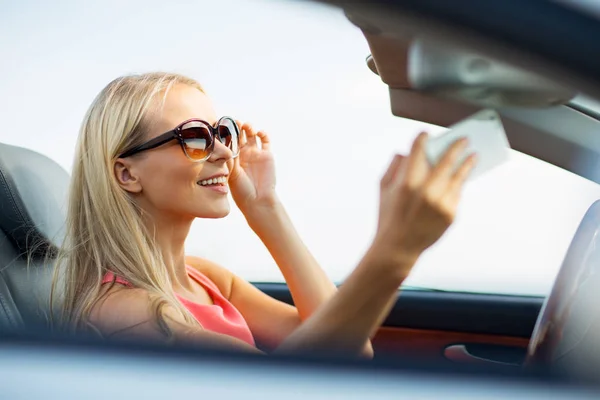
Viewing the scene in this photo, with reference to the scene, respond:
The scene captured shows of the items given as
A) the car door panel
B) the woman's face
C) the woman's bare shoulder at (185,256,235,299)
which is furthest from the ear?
the car door panel

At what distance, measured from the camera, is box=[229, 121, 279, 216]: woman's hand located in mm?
2219

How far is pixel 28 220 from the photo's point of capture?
2201 millimetres

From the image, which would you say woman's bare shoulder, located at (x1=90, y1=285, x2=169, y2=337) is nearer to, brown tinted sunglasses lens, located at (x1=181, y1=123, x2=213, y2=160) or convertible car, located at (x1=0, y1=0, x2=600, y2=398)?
convertible car, located at (x1=0, y1=0, x2=600, y2=398)

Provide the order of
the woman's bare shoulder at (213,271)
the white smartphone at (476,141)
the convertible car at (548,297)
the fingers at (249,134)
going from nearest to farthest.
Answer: the convertible car at (548,297), the white smartphone at (476,141), the fingers at (249,134), the woman's bare shoulder at (213,271)

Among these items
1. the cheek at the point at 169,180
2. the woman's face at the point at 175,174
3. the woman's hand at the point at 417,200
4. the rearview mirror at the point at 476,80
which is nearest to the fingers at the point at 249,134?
the woman's face at the point at 175,174

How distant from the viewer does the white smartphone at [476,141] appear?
1.13 m

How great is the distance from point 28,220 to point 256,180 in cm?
62

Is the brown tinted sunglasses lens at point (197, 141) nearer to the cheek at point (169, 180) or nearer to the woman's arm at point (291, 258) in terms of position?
the cheek at point (169, 180)

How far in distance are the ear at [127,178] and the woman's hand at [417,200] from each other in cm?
92

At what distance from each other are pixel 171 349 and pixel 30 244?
1.13m

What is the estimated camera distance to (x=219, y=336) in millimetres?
1438

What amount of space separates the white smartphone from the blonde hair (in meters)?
0.90

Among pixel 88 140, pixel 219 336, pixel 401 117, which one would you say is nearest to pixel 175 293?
pixel 88 140

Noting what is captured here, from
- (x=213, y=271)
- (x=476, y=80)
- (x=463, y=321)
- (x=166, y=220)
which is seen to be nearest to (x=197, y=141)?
(x=166, y=220)
